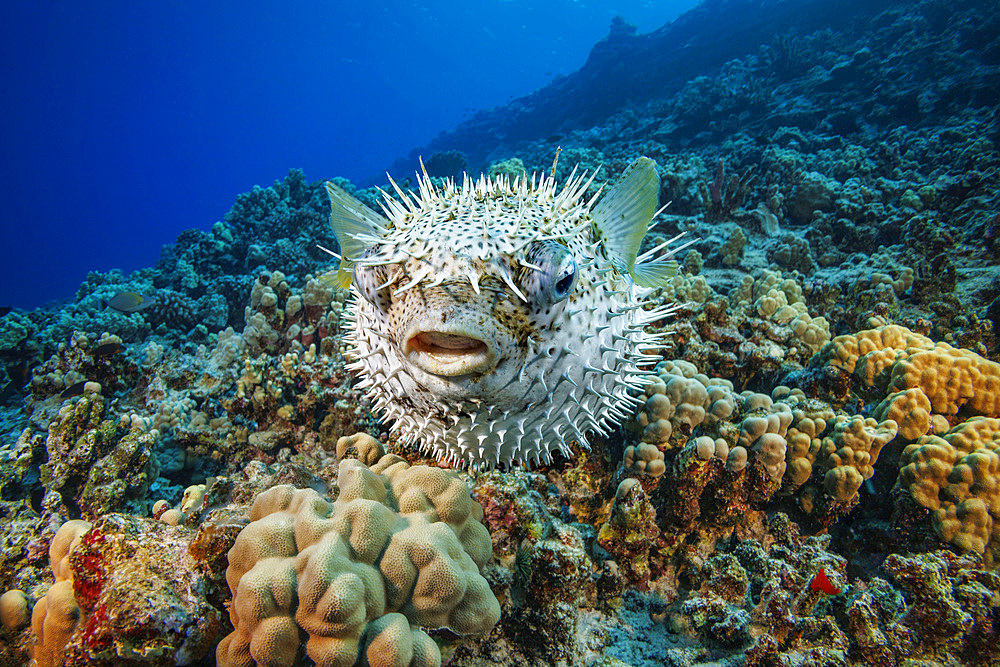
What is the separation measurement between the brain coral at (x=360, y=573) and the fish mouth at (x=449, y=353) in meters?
0.72

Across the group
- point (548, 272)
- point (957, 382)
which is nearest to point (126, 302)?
point (548, 272)

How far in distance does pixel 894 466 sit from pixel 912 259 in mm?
4632

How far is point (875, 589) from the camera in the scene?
6.93ft

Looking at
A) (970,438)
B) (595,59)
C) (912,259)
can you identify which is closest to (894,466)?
(970,438)

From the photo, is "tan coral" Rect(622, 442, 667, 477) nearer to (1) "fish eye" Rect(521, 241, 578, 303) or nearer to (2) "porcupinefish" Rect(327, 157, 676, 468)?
(2) "porcupinefish" Rect(327, 157, 676, 468)

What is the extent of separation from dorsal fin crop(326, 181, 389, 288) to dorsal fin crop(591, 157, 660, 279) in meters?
1.14

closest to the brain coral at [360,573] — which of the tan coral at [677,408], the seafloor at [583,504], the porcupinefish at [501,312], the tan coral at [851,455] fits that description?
the seafloor at [583,504]

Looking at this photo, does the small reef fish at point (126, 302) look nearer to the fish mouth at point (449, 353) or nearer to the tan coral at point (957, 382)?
the fish mouth at point (449, 353)

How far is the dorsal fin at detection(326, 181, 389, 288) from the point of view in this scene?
223 centimetres

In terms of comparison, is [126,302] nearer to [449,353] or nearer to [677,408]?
[449,353]

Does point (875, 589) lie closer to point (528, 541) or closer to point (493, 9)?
point (528, 541)

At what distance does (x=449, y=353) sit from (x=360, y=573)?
3.04 ft

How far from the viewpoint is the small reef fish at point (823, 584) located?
2102mm

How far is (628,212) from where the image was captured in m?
2.12
